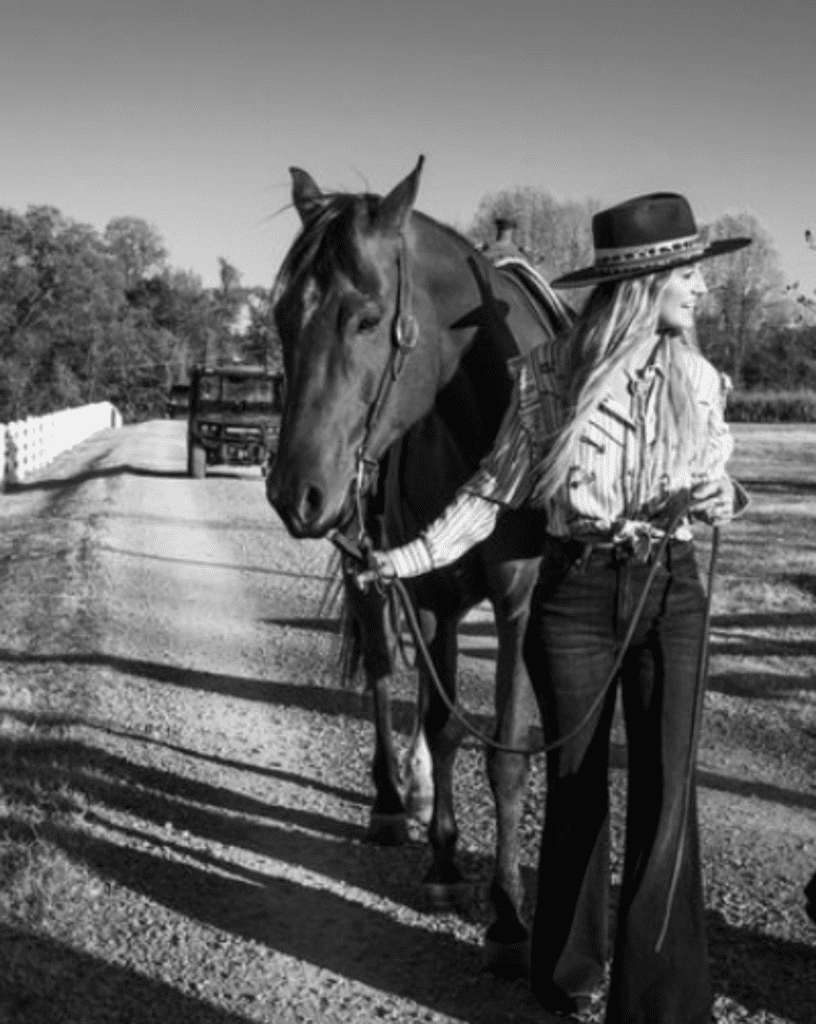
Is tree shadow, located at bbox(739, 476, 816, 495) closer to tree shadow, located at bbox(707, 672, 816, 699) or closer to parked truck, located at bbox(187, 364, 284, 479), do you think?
parked truck, located at bbox(187, 364, 284, 479)

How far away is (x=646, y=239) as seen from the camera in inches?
132

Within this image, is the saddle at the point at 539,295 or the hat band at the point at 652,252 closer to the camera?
the hat band at the point at 652,252

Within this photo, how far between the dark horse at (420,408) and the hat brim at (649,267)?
2.18 feet

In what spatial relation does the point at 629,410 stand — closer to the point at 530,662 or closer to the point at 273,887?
the point at 530,662

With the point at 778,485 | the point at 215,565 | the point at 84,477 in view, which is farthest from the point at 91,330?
the point at 215,565

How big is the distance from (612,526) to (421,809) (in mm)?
2686

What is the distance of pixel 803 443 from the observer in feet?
113

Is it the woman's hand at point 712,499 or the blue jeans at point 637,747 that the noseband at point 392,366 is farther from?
the woman's hand at point 712,499

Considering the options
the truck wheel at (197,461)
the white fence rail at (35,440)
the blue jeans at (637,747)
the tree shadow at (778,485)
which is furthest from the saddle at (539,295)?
the white fence rail at (35,440)

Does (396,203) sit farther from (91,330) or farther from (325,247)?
(91,330)

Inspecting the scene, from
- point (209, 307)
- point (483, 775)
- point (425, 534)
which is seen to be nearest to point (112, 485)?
point (483, 775)

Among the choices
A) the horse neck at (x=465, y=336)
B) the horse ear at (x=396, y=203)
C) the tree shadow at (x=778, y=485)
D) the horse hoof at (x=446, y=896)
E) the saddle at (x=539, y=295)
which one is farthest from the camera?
the tree shadow at (x=778, y=485)

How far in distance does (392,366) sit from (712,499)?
1.07 meters

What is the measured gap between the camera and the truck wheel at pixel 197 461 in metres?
24.4
